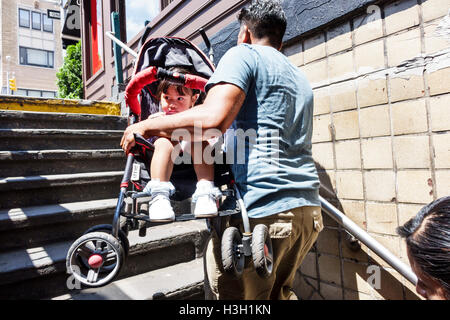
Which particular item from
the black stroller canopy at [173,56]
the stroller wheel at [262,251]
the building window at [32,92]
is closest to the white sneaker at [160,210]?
the stroller wheel at [262,251]

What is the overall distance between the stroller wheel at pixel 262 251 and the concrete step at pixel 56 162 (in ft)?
8.58

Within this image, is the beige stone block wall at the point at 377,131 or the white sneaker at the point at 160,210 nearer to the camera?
the white sneaker at the point at 160,210

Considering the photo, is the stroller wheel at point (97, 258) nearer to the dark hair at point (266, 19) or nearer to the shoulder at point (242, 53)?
the shoulder at point (242, 53)

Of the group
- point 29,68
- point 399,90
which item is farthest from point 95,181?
point 29,68

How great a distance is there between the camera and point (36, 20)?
29.8 m

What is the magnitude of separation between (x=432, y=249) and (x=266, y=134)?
81 cm

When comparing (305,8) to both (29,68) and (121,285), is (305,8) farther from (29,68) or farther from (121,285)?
(29,68)

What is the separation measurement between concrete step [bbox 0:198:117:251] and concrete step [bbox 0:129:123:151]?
0.88m

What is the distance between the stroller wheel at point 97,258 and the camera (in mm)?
1728

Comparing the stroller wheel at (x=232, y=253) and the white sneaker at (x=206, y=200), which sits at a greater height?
the white sneaker at (x=206, y=200)

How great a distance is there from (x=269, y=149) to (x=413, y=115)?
1.25 metres

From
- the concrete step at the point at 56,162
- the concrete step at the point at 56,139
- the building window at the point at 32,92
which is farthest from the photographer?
the building window at the point at 32,92

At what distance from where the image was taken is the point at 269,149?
57.6 inches

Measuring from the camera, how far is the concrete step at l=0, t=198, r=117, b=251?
2.42 meters
